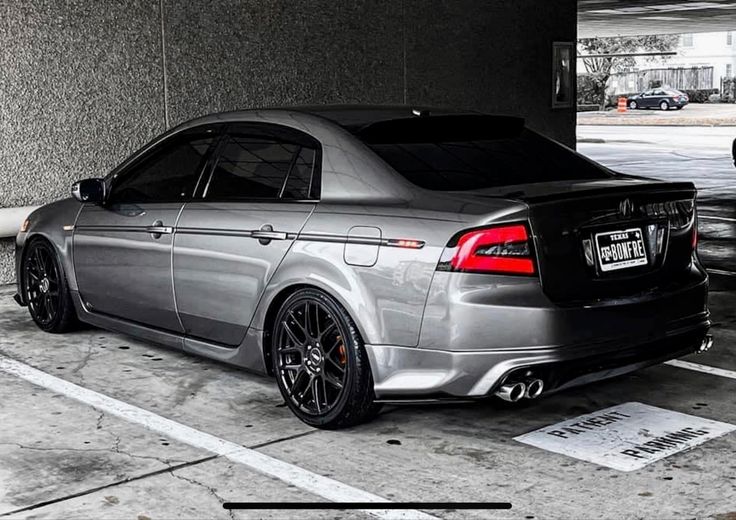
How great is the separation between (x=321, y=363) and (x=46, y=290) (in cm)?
289

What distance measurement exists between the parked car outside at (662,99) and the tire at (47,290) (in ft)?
173

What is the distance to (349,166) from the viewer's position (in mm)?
5258

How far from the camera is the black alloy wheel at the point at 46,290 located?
712 cm

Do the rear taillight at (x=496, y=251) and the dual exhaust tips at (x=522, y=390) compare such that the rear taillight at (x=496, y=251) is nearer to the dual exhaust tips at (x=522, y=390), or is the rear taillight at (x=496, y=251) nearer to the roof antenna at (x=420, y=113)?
the dual exhaust tips at (x=522, y=390)

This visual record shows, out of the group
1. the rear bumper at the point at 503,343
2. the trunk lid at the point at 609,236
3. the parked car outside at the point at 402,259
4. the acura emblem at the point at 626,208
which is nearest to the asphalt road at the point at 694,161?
the trunk lid at the point at 609,236

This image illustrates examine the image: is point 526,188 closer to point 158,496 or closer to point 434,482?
point 434,482

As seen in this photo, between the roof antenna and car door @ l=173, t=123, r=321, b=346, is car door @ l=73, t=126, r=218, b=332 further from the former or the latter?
the roof antenna

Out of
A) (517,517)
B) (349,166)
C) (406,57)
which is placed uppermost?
(406,57)

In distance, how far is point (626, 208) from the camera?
4.92 metres

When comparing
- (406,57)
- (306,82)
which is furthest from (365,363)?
(406,57)

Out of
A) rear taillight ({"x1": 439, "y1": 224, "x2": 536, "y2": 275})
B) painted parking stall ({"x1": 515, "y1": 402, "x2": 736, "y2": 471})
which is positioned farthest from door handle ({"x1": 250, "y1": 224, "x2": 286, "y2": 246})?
painted parking stall ({"x1": 515, "y1": 402, "x2": 736, "y2": 471})

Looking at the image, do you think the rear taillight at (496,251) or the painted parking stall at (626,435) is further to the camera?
the painted parking stall at (626,435)

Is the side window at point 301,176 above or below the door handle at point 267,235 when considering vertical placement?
above

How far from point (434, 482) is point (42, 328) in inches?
152
